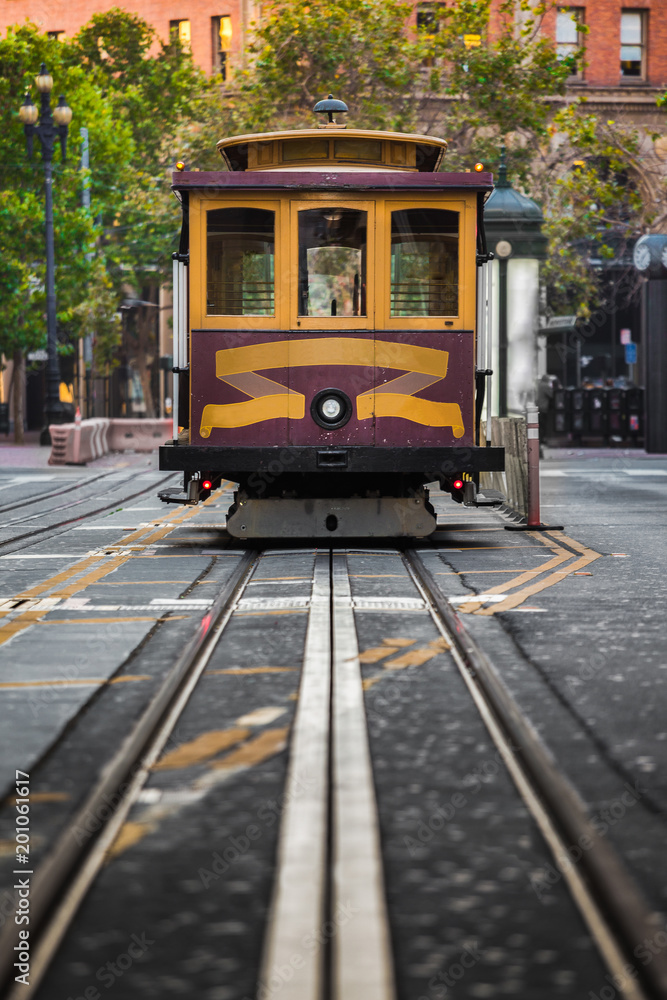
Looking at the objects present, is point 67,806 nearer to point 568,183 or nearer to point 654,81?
point 568,183

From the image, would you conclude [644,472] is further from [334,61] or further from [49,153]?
[49,153]

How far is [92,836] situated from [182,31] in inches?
2156

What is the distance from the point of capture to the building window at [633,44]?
51812 mm

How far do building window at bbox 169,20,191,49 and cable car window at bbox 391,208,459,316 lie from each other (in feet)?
144

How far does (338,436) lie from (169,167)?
111 feet

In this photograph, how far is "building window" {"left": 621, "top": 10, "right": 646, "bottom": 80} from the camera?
5181 centimetres

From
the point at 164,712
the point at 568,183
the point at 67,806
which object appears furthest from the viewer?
the point at 568,183

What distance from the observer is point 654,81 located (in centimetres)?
5144

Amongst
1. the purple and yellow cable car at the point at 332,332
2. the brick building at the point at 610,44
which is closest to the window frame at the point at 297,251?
the purple and yellow cable car at the point at 332,332

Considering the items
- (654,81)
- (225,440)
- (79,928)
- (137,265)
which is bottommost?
(79,928)

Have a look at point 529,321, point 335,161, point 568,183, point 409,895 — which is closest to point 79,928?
point 409,895

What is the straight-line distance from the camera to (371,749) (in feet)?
18.3

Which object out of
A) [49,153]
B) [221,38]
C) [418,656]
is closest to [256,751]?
[418,656]
